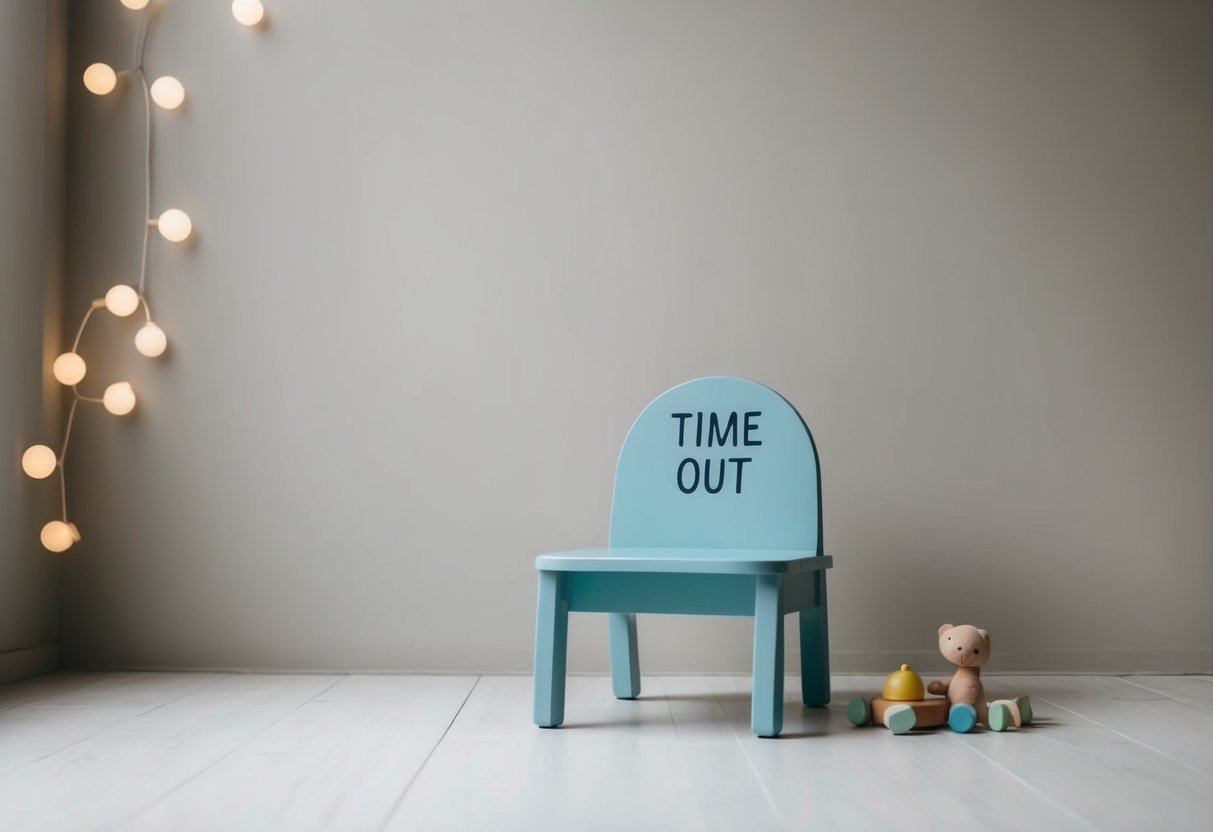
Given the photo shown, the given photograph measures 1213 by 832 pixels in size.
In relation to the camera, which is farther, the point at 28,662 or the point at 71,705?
the point at 28,662

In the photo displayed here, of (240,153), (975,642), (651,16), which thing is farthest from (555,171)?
(975,642)

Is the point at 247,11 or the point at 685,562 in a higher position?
the point at 247,11

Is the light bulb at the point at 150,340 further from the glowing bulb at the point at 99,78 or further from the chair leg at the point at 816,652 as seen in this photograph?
the chair leg at the point at 816,652

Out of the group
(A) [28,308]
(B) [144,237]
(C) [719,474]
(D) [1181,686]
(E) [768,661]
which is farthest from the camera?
(B) [144,237]

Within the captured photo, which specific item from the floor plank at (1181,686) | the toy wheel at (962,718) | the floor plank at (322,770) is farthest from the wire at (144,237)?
the floor plank at (1181,686)

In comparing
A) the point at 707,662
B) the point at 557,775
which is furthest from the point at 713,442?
the point at 557,775

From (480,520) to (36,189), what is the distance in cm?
105

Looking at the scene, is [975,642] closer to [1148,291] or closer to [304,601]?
[1148,291]

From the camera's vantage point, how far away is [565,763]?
130cm

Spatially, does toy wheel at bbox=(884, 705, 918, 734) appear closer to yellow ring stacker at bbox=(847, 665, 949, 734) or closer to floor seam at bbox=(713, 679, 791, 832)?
yellow ring stacker at bbox=(847, 665, 949, 734)

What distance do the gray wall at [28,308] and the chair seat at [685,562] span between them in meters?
1.07

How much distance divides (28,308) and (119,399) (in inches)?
9.1

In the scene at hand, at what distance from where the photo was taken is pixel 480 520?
206 centimetres

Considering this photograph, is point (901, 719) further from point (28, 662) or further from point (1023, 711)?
point (28, 662)
